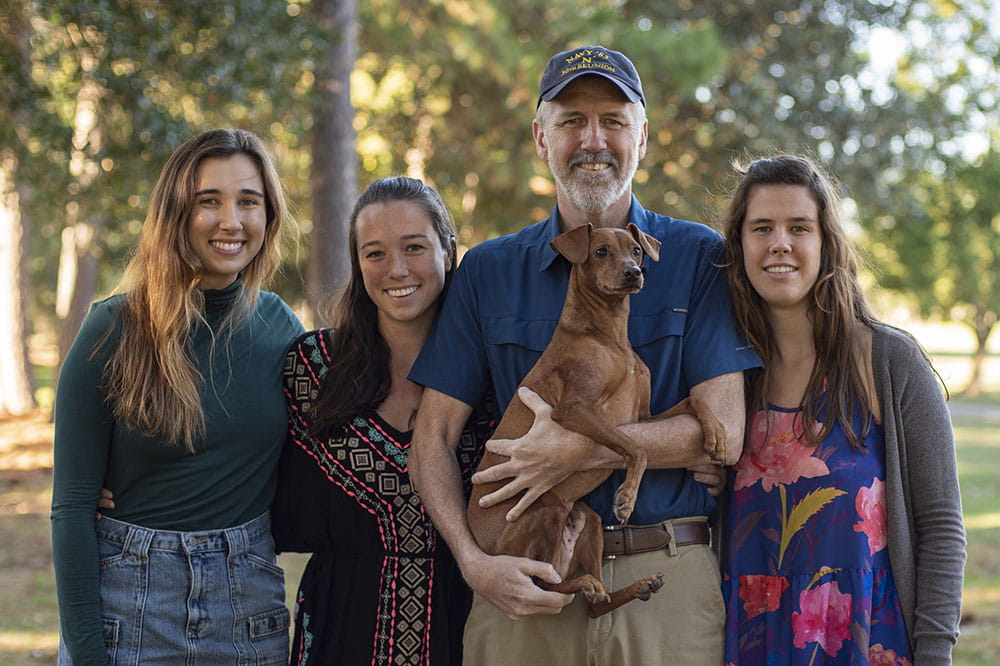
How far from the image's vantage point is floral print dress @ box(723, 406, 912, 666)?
301 cm

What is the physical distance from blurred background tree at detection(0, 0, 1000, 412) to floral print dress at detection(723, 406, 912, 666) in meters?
4.63

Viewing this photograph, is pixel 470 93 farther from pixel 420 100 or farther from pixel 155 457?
pixel 155 457

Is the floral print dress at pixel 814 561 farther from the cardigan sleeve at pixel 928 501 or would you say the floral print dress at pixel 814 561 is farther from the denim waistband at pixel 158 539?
the denim waistband at pixel 158 539

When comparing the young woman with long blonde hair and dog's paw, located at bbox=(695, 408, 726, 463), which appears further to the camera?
the young woman with long blonde hair

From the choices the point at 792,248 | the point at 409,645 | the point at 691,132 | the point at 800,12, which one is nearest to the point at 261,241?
the point at 409,645

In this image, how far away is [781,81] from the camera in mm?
15227

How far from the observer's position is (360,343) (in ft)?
12.0

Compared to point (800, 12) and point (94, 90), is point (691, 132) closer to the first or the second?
point (800, 12)

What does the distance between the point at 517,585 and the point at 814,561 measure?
95 centimetres

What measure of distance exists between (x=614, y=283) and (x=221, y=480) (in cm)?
152

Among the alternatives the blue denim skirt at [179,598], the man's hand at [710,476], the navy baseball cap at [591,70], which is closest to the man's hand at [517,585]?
the man's hand at [710,476]

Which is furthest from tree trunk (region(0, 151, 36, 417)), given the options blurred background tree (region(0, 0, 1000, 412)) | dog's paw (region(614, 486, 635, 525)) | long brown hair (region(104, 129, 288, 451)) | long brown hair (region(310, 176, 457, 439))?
dog's paw (region(614, 486, 635, 525))

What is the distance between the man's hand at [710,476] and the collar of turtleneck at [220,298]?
1.77m

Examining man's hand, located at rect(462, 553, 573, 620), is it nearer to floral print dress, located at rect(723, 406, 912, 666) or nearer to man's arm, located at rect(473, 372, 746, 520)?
man's arm, located at rect(473, 372, 746, 520)
